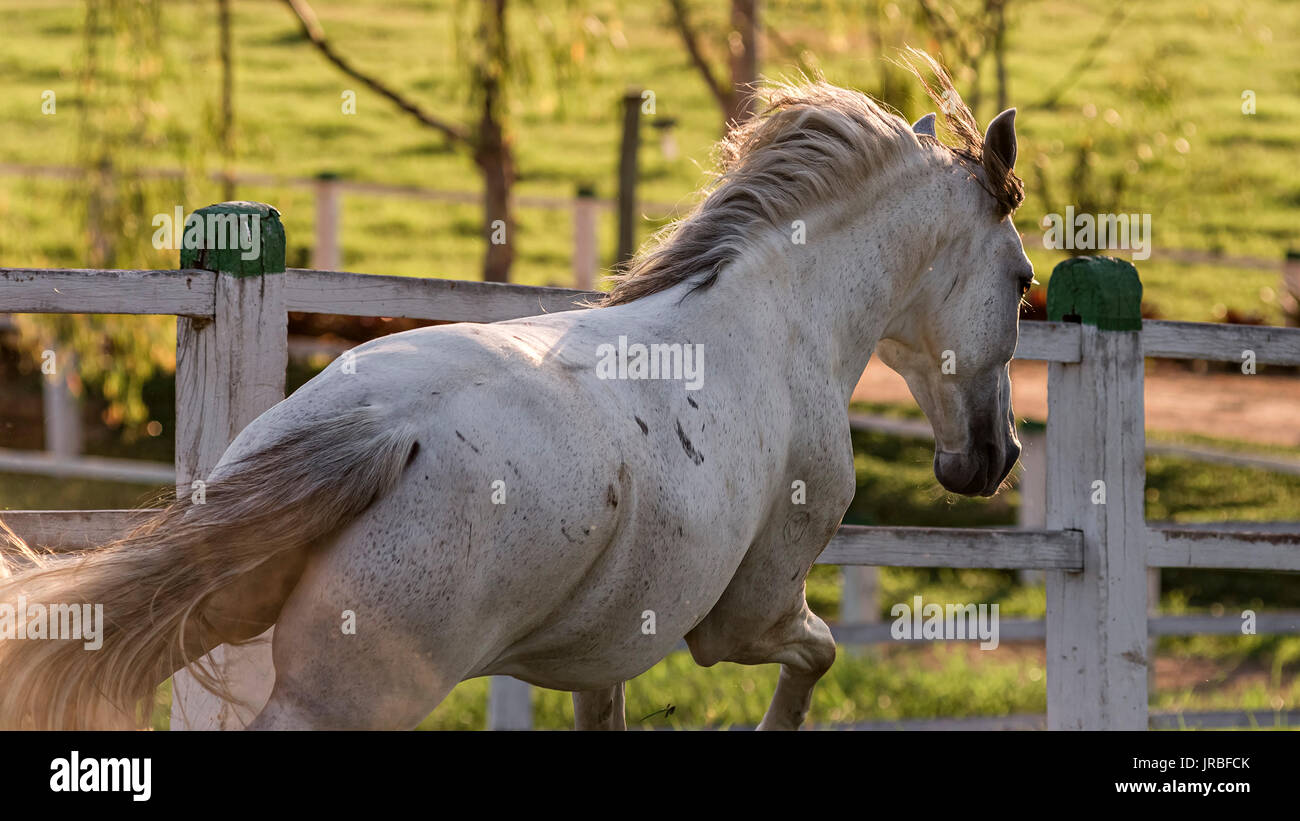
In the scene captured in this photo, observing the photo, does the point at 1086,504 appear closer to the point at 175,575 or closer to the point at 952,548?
the point at 952,548

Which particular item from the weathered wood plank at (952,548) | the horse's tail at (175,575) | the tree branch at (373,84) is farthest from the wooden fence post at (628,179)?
the horse's tail at (175,575)

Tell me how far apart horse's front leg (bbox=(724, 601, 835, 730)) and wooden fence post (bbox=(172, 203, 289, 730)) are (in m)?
1.13

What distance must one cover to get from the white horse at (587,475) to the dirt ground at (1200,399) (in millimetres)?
8725

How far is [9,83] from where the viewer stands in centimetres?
2117

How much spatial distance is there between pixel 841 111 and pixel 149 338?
267 inches

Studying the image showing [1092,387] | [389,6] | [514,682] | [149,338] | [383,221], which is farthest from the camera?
[389,6]

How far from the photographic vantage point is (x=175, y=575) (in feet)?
7.11

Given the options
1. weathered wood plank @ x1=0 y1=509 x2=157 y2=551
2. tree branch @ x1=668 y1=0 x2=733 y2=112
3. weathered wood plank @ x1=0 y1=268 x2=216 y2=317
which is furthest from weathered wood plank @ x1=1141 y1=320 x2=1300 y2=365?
tree branch @ x1=668 y1=0 x2=733 y2=112

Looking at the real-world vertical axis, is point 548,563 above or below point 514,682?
above

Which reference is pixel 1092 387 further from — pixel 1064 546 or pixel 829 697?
pixel 829 697

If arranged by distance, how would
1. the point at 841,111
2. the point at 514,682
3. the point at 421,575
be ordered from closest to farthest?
the point at 421,575 → the point at 841,111 → the point at 514,682

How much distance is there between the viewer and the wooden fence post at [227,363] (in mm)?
3152

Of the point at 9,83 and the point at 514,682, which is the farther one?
the point at 9,83

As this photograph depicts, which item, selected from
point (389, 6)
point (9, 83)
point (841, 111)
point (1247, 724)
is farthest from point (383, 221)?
point (841, 111)
